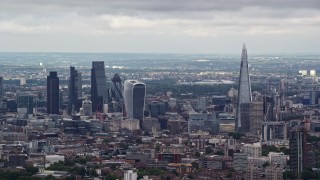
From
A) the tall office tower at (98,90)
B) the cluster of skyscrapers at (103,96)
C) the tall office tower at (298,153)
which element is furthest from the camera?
the tall office tower at (98,90)

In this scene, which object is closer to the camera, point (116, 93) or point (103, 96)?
point (103, 96)

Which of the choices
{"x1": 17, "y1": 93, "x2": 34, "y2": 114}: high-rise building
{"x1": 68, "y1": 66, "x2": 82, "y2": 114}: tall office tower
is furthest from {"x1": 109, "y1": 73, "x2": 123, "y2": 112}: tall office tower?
{"x1": 17, "y1": 93, "x2": 34, "y2": 114}: high-rise building

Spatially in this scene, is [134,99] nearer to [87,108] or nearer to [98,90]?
[87,108]

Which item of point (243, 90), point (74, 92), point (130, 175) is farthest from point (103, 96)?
point (130, 175)

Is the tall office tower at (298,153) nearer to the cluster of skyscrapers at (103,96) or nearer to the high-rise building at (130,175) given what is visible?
the high-rise building at (130,175)

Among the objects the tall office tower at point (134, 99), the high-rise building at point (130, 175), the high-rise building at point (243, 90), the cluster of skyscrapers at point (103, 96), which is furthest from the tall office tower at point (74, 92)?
the high-rise building at point (130, 175)

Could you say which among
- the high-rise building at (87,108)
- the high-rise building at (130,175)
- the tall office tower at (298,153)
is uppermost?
the tall office tower at (298,153)

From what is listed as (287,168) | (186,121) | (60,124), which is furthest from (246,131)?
(287,168)
